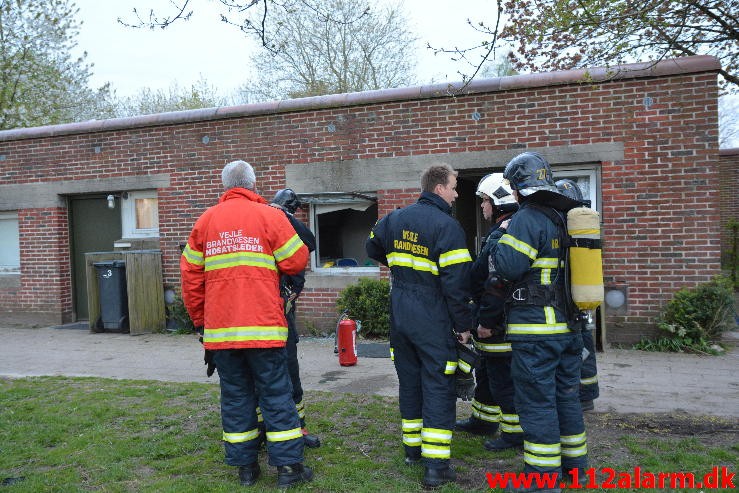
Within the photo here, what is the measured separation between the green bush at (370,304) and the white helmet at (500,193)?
4.09 m

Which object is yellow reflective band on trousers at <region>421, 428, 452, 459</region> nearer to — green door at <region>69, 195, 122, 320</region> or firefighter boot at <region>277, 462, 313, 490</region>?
firefighter boot at <region>277, 462, 313, 490</region>

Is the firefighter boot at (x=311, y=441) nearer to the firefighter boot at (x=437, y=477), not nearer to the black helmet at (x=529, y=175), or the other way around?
the firefighter boot at (x=437, y=477)

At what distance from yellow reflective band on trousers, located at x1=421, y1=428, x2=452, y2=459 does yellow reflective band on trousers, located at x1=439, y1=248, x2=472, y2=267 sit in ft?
3.53

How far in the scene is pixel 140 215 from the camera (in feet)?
34.8

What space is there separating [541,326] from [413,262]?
2.96 feet

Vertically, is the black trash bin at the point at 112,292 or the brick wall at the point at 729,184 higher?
the brick wall at the point at 729,184

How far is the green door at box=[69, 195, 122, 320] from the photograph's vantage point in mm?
10836

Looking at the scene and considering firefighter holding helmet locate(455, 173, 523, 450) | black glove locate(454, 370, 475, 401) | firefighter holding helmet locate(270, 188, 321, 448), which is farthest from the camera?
firefighter holding helmet locate(270, 188, 321, 448)

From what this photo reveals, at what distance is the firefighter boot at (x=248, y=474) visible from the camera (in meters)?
3.86

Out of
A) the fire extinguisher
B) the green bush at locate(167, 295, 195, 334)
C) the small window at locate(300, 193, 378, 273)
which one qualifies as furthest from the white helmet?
Result: the green bush at locate(167, 295, 195, 334)

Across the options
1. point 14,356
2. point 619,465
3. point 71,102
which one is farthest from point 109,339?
point 71,102

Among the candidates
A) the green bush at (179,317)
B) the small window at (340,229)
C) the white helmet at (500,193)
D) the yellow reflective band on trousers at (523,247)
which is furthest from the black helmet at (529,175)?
the green bush at (179,317)

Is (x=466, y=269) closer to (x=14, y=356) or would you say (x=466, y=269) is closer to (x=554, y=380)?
(x=554, y=380)

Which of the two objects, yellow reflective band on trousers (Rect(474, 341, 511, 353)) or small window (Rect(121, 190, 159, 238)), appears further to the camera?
small window (Rect(121, 190, 159, 238))
